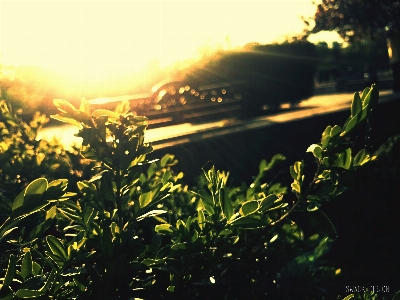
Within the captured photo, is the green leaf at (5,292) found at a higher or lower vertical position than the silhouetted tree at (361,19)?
lower

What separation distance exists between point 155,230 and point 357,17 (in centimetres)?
2431

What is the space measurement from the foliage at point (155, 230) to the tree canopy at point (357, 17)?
21320mm

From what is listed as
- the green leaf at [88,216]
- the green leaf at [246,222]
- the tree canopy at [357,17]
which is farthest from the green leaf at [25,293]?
the tree canopy at [357,17]

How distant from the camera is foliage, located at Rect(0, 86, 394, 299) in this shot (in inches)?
44.3

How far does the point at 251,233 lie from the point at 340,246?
6.57 ft

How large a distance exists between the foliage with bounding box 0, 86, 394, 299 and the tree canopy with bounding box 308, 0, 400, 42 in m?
21.3

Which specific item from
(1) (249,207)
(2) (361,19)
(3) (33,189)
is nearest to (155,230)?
(1) (249,207)

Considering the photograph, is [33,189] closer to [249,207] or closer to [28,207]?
[28,207]

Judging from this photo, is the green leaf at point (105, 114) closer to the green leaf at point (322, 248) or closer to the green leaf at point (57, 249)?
the green leaf at point (57, 249)

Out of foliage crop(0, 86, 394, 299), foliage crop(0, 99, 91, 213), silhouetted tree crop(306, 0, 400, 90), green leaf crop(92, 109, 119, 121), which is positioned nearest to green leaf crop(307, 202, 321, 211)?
foliage crop(0, 86, 394, 299)

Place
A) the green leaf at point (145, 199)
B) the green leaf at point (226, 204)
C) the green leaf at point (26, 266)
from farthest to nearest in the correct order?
the green leaf at point (145, 199), the green leaf at point (226, 204), the green leaf at point (26, 266)

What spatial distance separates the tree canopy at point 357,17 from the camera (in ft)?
68.3

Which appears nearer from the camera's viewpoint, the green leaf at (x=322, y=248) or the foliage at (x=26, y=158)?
the green leaf at (x=322, y=248)

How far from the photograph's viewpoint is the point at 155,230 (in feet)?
4.30
